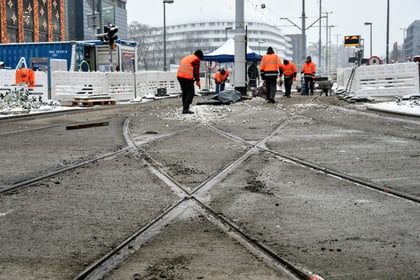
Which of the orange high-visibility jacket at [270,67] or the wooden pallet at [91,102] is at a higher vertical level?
the orange high-visibility jacket at [270,67]

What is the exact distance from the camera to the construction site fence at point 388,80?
19188mm

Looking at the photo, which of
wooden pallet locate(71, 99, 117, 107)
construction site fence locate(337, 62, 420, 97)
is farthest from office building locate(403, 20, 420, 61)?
wooden pallet locate(71, 99, 117, 107)

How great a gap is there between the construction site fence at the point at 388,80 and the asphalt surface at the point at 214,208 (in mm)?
11044

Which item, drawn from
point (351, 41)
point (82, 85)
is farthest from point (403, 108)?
point (351, 41)

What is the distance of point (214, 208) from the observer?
4.32 m

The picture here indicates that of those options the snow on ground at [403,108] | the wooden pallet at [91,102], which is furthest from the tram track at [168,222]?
the wooden pallet at [91,102]

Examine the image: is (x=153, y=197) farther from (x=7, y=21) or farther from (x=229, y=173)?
(x=7, y=21)

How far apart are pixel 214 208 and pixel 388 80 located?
17024 millimetres

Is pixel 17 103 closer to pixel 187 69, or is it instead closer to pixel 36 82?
pixel 36 82

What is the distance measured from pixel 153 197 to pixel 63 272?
1887 millimetres

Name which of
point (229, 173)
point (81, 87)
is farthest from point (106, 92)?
point (229, 173)

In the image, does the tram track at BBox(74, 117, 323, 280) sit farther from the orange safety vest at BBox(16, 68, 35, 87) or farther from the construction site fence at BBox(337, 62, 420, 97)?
the orange safety vest at BBox(16, 68, 35, 87)

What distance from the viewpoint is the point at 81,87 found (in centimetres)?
2347

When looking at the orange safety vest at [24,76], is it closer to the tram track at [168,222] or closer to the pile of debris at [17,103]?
the pile of debris at [17,103]
